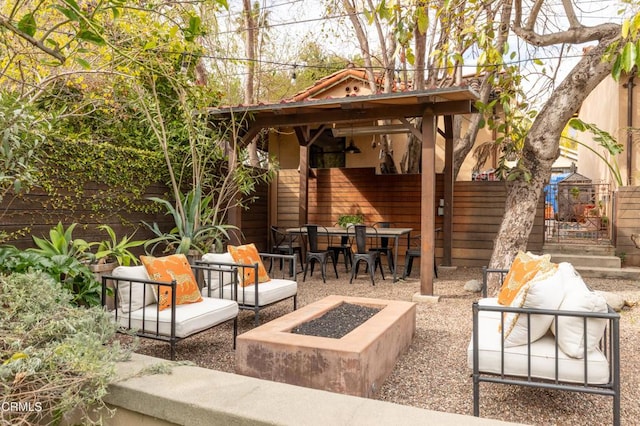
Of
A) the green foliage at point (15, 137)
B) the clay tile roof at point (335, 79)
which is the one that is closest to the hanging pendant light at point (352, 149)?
the clay tile roof at point (335, 79)

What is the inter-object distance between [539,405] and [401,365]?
942 mm

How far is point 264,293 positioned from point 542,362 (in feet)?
7.91

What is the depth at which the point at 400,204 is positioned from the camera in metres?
8.76

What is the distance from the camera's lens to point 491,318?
3.08m

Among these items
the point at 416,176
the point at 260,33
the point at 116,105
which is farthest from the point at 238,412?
the point at 260,33

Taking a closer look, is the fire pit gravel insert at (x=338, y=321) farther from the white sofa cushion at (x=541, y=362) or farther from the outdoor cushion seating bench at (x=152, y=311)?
the white sofa cushion at (x=541, y=362)

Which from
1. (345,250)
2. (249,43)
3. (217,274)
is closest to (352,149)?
(249,43)

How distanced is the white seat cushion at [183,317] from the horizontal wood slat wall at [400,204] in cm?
587

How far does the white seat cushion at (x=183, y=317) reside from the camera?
119 inches

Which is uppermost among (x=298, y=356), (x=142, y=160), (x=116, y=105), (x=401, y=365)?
(x=116, y=105)

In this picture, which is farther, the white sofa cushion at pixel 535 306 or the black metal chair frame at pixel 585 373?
the white sofa cushion at pixel 535 306


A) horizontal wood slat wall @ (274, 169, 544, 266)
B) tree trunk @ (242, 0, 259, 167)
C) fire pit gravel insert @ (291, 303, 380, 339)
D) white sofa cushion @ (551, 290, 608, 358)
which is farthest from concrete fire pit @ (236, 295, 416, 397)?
tree trunk @ (242, 0, 259, 167)

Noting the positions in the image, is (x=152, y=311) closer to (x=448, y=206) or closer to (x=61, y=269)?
(x=61, y=269)

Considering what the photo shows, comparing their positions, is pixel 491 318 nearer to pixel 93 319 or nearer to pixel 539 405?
pixel 539 405
